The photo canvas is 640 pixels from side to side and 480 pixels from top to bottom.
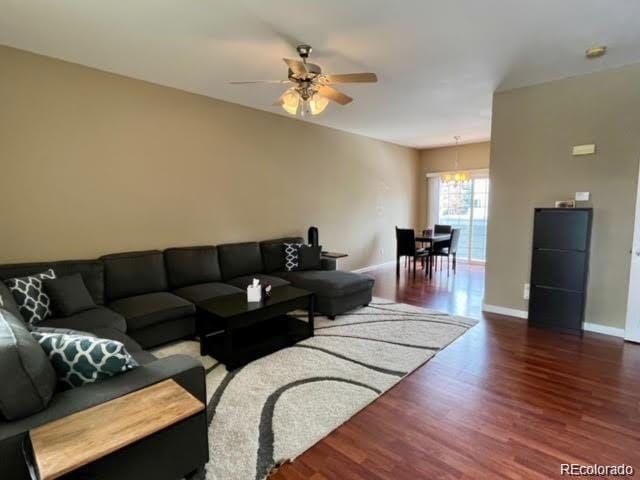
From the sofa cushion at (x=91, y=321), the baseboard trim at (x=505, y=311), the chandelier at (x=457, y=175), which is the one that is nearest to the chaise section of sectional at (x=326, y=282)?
the baseboard trim at (x=505, y=311)

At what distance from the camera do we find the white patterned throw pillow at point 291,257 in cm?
472

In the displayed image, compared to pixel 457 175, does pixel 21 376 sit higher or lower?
lower

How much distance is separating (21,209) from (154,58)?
1.81 metres

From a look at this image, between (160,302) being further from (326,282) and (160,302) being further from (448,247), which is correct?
(448,247)

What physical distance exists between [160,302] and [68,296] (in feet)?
2.33

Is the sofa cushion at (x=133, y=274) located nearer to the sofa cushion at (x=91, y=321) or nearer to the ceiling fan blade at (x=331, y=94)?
the sofa cushion at (x=91, y=321)

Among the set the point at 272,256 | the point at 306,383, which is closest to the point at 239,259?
the point at 272,256

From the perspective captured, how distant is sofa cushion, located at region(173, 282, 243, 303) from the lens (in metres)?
3.48

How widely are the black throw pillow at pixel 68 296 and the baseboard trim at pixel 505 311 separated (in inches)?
172

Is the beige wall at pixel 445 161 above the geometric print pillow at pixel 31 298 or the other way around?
above

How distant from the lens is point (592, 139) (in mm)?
3617

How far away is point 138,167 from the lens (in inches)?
A: 148

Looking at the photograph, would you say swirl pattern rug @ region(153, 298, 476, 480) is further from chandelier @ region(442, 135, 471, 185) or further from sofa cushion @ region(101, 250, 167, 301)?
chandelier @ region(442, 135, 471, 185)

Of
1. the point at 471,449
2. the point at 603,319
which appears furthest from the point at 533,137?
the point at 471,449
